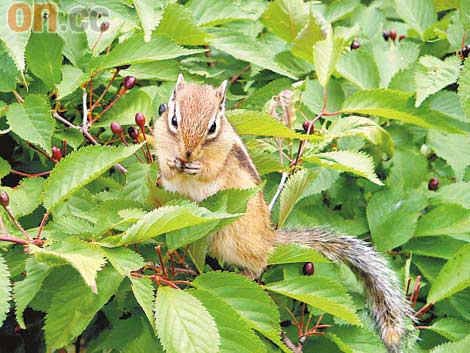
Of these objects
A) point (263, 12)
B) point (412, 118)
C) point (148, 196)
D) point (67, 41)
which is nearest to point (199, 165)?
point (148, 196)

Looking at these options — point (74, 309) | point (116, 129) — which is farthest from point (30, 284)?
point (116, 129)

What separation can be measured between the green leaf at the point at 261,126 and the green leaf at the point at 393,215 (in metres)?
0.40

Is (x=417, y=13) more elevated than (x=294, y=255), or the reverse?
(x=417, y=13)

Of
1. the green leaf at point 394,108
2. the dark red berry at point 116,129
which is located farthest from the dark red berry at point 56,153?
the green leaf at point 394,108

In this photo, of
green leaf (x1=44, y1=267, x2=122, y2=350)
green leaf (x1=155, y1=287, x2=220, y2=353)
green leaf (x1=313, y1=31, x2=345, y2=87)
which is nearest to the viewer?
green leaf (x1=155, y1=287, x2=220, y2=353)

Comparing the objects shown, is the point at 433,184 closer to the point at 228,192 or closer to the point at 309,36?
the point at 309,36

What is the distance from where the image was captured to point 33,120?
5.18ft

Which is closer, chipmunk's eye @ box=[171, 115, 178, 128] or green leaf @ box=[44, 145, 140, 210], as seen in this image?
green leaf @ box=[44, 145, 140, 210]

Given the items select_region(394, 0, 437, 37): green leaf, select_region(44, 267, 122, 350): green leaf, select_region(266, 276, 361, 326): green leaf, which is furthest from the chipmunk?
select_region(394, 0, 437, 37): green leaf

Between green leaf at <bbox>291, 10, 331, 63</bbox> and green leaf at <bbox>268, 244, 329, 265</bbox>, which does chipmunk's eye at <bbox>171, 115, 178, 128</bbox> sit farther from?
green leaf at <bbox>291, 10, 331, 63</bbox>

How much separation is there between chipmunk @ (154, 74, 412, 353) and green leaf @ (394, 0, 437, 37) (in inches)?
36.1

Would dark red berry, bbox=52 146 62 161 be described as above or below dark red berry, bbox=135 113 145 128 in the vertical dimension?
below

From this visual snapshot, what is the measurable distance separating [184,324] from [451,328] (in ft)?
2.82

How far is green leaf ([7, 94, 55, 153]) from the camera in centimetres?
155
